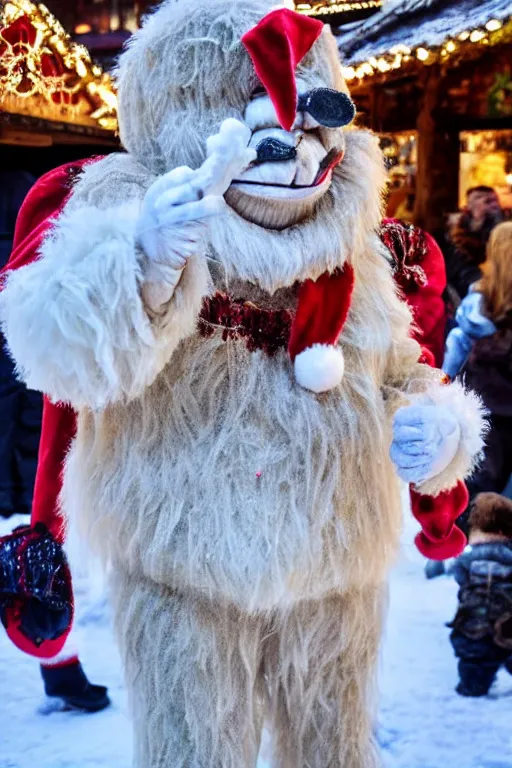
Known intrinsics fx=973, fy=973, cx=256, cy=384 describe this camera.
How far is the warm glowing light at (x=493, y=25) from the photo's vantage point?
14.4 ft

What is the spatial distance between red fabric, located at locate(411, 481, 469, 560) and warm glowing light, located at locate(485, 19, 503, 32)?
331 cm

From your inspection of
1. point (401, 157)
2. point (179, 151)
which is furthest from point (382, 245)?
point (401, 157)

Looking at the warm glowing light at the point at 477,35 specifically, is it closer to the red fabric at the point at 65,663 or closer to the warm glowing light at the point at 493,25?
the warm glowing light at the point at 493,25

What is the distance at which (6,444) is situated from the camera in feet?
11.6

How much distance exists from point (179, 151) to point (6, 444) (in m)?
2.29

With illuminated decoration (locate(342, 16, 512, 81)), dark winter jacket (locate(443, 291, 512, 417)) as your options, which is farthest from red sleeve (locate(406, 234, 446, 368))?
illuminated decoration (locate(342, 16, 512, 81))

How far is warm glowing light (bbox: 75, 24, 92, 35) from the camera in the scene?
609 centimetres

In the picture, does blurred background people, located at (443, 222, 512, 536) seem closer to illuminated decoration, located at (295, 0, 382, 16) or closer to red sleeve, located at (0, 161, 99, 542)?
red sleeve, located at (0, 161, 99, 542)

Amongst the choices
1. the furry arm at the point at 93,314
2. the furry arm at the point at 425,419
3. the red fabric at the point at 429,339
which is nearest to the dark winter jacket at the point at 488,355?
the red fabric at the point at 429,339

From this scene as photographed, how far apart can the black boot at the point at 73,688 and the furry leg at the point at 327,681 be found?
2.51 ft

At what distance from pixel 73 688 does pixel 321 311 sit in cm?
132

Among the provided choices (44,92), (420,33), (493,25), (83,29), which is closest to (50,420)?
(44,92)

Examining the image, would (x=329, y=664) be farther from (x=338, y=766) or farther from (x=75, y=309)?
(x=75, y=309)

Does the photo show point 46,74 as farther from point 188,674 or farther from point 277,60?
point 188,674
